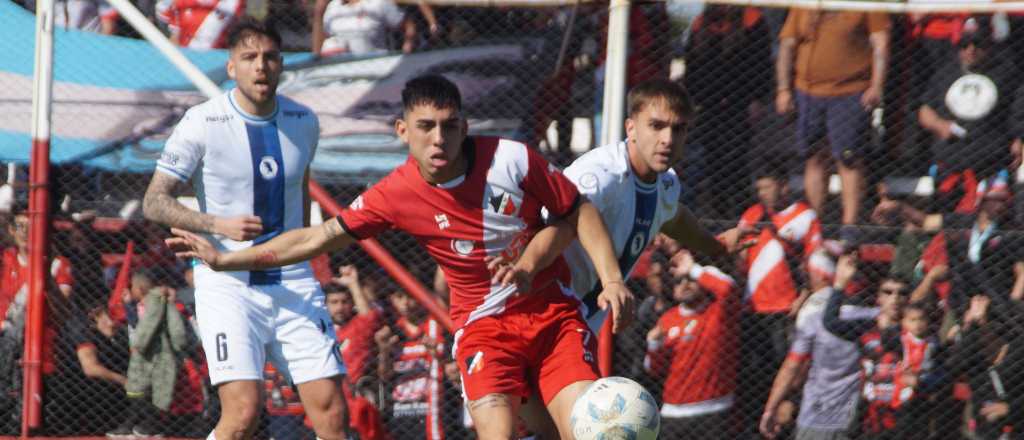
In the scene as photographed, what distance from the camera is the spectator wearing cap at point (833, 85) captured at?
23.3 ft

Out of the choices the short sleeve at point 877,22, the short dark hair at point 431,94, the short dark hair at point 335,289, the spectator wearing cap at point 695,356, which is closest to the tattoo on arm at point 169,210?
the short dark hair at point 431,94

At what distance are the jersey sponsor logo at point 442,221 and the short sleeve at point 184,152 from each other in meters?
1.25

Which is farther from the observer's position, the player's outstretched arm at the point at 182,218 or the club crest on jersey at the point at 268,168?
the club crest on jersey at the point at 268,168

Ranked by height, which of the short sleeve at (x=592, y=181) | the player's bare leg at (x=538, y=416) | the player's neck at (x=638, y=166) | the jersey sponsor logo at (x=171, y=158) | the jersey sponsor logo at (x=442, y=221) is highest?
the jersey sponsor logo at (x=171, y=158)

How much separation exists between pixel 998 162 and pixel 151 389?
463 cm

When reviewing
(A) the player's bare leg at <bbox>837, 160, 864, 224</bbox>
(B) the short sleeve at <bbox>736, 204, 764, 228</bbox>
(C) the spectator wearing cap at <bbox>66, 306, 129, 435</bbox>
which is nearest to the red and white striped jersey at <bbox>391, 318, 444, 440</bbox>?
(C) the spectator wearing cap at <bbox>66, 306, 129, 435</bbox>

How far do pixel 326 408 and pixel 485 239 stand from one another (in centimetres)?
113

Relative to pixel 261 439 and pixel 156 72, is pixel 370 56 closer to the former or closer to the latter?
pixel 156 72

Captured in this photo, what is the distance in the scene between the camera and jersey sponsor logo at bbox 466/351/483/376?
500cm

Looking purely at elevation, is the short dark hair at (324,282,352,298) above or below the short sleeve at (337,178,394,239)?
below

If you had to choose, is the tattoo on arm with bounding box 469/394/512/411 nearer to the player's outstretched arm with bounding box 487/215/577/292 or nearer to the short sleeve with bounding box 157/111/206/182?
the player's outstretched arm with bounding box 487/215/577/292

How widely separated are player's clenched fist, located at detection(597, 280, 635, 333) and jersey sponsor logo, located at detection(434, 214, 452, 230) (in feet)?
2.17

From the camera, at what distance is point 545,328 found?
5.06 m

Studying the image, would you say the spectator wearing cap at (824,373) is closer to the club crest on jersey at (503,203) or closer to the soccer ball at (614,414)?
the soccer ball at (614,414)
